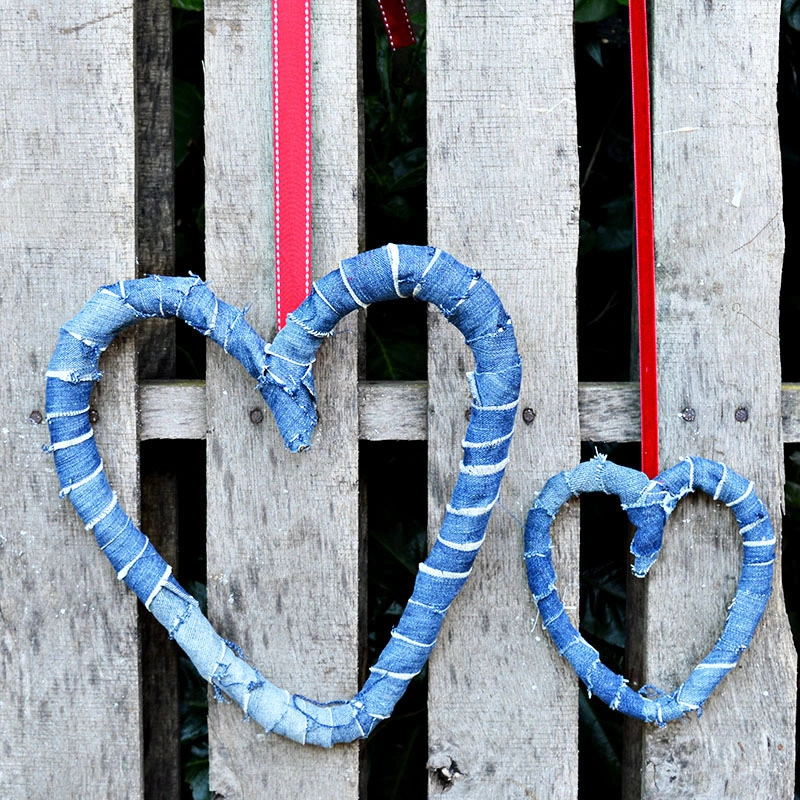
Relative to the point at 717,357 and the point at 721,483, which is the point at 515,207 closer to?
the point at 717,357

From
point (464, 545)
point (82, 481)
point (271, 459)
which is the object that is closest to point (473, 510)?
point (464, 545)

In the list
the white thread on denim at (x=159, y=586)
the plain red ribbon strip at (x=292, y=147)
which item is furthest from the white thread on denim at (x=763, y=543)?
the white thread on denim at (x=159, y=586)

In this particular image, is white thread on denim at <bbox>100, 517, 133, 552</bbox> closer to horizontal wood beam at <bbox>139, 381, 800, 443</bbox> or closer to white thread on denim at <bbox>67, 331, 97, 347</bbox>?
horizontal wood beam at <bbox>139, 381, 800, 443</bbox>

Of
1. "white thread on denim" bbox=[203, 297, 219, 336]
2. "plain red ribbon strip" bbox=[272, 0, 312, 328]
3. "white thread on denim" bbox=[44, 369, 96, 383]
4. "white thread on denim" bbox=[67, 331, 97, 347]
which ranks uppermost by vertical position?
"plain red ribbon strip" bbox=[272, 0, 312, 328]

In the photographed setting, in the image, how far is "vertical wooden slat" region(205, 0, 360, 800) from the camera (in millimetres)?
1180

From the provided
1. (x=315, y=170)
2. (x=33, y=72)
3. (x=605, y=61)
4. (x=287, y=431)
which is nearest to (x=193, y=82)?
(x=33, y=72)

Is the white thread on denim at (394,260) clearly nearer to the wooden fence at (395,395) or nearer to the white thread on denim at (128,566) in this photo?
the wooden fence at (395,395)

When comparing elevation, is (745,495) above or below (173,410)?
below

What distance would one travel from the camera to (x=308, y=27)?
3.78 ft

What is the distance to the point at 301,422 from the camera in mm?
1144

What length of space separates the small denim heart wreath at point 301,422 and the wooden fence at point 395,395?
44 millimetres

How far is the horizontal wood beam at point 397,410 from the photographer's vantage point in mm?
1188

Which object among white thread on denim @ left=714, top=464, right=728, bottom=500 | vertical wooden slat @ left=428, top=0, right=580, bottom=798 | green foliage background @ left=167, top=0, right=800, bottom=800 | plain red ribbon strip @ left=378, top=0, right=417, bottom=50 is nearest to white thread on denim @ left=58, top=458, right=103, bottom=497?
green foliage background @ left=167, top=0, right=800, bottom=800

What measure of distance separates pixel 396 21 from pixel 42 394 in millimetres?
729
